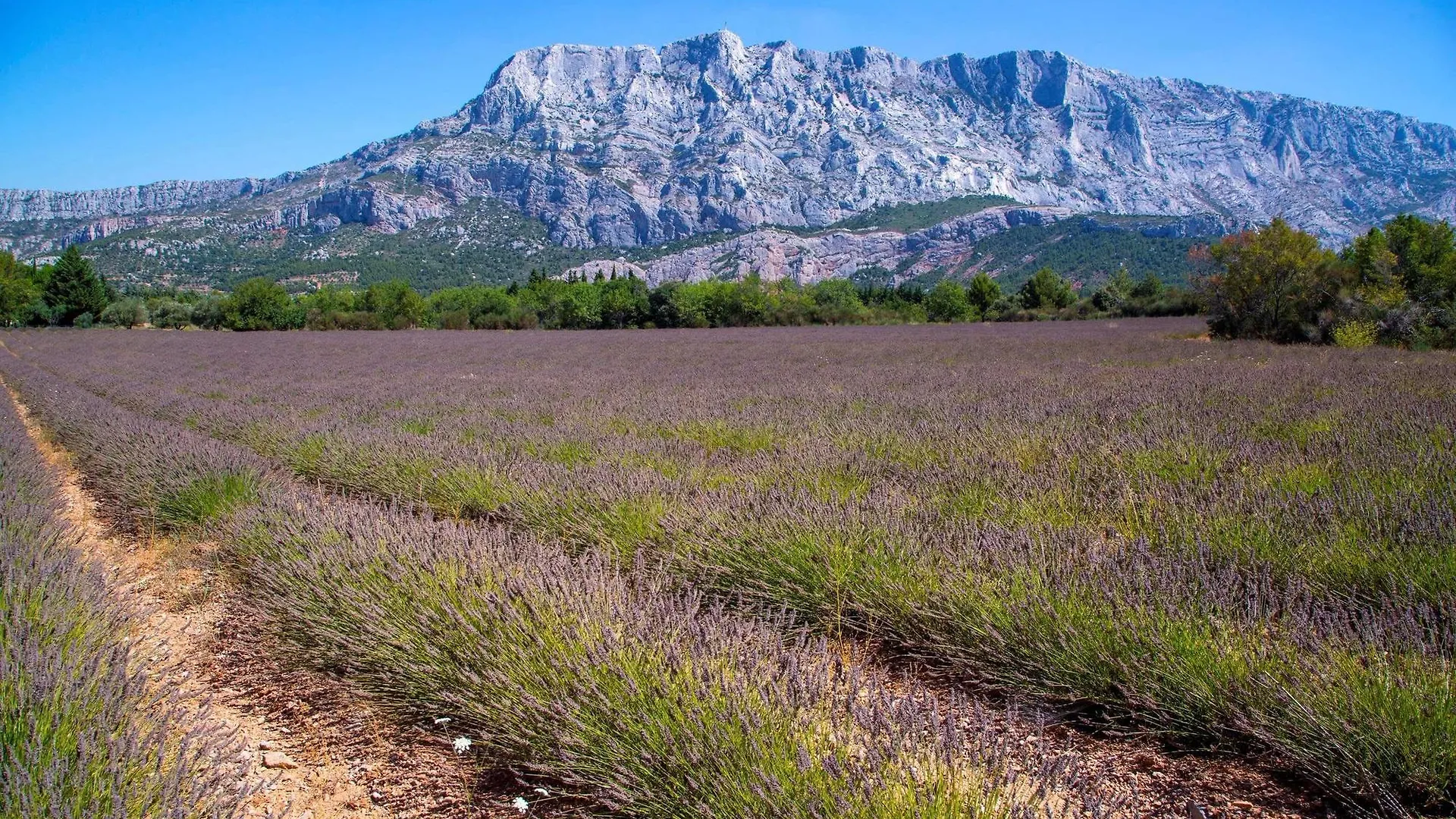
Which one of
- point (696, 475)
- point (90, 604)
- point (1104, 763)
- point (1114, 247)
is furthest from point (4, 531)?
point (1114, 247)

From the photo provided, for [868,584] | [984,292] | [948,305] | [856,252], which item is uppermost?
[856,252]

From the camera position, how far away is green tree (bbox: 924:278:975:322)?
60062mm

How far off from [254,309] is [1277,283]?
207 feet

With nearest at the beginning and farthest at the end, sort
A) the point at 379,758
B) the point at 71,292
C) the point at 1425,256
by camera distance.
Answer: the point at 379,758, the point at 1425,256, the point at 71,292

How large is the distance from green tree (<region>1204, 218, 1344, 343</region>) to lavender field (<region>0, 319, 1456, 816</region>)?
14.9 meters

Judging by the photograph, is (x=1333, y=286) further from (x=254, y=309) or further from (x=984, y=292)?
(x=254, y=309)

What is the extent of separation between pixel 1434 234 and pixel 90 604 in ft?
93.2

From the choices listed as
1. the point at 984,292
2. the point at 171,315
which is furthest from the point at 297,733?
the point at 171,315

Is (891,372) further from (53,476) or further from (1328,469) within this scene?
(53,476)

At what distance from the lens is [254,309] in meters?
→ 54.3

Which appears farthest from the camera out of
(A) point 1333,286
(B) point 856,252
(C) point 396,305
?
(B) point 856,252

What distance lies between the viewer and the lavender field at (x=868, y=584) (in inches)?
61.9

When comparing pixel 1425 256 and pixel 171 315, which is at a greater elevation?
pixel 1425 256

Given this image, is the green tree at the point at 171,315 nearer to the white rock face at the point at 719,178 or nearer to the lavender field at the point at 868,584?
the lavender field at the point at 868,584
